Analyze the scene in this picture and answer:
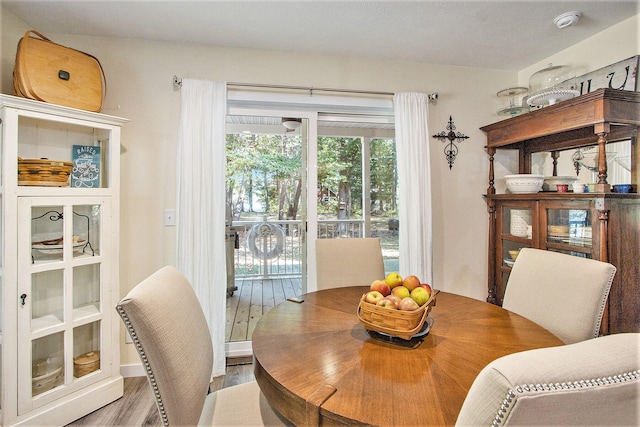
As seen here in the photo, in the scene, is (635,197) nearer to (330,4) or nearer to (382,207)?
(382,207)

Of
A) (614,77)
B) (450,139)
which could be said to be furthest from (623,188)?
(450,139)

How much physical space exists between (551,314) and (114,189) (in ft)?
8.39

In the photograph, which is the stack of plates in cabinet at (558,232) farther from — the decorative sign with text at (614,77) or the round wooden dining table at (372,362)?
the round wooden dining table at (372,362)

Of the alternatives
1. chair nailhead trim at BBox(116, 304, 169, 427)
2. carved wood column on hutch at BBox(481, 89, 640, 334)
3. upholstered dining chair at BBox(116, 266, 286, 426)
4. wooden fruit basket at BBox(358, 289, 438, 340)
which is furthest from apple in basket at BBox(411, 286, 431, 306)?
carved wood column on hutch at BBox(481, 89, 640, 334)

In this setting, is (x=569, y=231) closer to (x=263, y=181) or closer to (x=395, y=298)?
(x=395, y=298)

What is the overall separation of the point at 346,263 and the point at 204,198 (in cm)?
115

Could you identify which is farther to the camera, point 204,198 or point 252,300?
point 252,300

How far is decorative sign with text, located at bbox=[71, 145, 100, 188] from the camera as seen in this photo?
2068 mm

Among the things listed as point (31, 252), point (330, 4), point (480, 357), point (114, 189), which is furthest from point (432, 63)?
point (31, 252)

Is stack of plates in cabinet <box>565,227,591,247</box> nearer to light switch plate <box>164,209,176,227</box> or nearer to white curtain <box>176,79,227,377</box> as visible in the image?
white curtain <box>176,79,227,377</box>

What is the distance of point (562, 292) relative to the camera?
142cm

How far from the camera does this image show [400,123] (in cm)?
264

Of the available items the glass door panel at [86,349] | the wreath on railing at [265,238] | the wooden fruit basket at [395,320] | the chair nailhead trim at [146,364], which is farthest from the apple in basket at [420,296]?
the wreath on railing at [265,238]

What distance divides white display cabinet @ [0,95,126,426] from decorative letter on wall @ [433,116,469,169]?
2.56 metres
